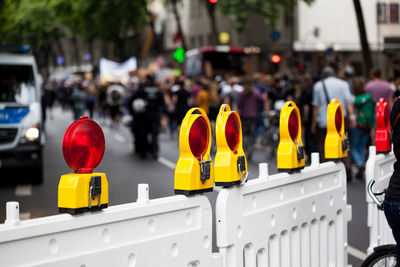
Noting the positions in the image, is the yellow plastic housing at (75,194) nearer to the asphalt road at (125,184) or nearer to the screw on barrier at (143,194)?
the screw on barrier at (143,194)

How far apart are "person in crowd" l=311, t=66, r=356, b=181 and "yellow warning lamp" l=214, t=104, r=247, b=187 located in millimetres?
8931

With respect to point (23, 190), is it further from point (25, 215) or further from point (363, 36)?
point (363, 36)

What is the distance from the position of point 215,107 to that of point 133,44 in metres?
58.4

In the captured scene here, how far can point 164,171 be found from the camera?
637 inches

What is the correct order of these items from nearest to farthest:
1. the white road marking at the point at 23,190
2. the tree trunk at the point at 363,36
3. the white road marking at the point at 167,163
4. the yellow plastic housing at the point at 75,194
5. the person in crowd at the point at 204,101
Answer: the yellow plastic housing at the point at 75,194, the white road marking at the point at 23,190, the white road marking at the point at 167,163, the person in crowd at the point at 204,101, the tree trunk at the point at 363,36

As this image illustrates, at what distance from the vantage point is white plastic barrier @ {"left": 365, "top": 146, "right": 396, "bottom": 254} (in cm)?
623

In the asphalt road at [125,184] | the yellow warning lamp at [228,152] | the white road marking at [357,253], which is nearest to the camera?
the yellow warning lamp at [228,152]

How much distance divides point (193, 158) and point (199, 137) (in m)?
0.14

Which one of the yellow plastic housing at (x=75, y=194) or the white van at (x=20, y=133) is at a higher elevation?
the yellow plastic housing at (x=75, y=194)

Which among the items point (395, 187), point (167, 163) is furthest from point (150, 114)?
point (395, 187)

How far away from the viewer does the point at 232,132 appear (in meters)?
4.63

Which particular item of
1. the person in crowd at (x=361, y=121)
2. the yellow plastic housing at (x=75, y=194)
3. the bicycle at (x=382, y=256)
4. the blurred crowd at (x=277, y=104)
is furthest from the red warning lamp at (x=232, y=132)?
the person in crowd at (x=361, y=121)

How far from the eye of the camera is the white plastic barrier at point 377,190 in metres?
6.23

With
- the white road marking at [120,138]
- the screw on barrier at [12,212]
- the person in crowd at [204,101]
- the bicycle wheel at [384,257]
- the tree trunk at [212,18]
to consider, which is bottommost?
the white road marking at [120,138]
